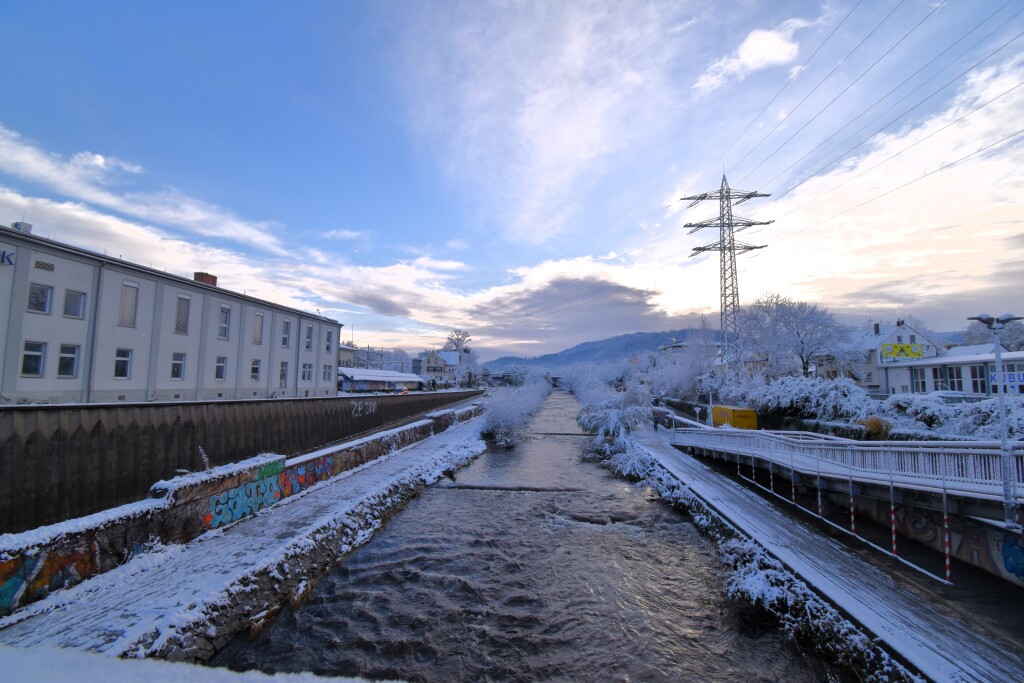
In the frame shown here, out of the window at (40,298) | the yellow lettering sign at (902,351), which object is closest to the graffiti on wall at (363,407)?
the window at (40,298)

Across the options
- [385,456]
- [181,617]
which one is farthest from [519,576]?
[385,456]

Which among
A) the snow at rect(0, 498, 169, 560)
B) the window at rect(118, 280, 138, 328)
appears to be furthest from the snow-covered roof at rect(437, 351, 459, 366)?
the snow at rect(0, 498, 169, 560)

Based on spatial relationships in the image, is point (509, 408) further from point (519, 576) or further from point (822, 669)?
point (822, 669)

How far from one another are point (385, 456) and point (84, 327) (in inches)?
485

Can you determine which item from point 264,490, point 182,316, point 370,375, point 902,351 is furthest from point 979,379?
point 370,375

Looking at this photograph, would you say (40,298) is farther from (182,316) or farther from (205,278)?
(205,278)

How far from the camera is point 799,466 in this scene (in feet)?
47.9

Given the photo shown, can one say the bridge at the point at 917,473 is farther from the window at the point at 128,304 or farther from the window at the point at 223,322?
the window at the point at 223,322

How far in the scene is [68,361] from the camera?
662 inches

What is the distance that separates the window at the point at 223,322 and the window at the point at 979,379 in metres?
41.3

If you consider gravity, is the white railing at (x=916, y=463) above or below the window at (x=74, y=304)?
below

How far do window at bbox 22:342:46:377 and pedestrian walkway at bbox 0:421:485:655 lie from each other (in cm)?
1145

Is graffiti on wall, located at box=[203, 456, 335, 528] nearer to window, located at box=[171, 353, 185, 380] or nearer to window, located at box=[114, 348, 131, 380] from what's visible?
window, located at box=[114, 348, 131, 380]

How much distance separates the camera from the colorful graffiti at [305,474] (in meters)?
12.9
